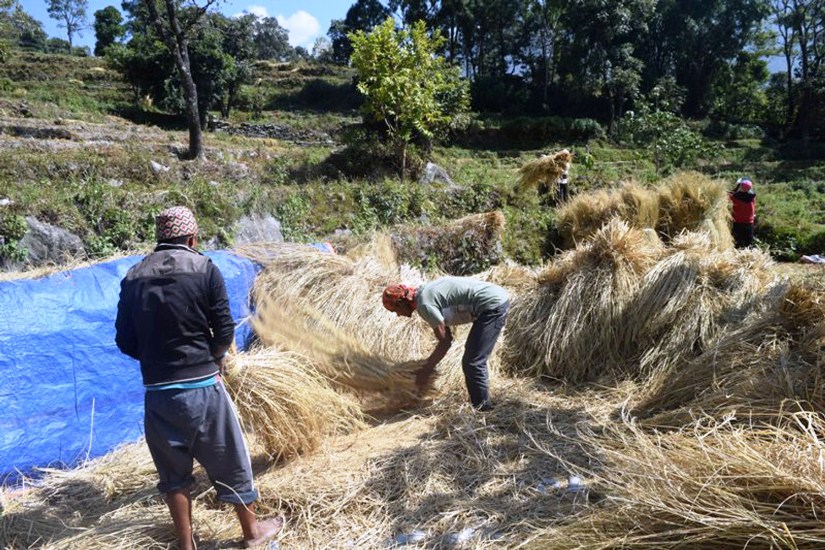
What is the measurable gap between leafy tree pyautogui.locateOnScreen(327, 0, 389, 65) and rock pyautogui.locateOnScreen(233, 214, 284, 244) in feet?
108

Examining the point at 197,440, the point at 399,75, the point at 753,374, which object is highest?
the point at 399,75

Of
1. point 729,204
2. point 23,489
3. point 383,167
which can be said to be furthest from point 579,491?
point 383,167

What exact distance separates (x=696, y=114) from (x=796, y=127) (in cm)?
477

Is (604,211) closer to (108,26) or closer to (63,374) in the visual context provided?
(63,374)

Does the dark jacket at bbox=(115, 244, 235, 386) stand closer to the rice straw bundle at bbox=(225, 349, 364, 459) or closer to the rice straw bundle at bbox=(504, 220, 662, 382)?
the rice straw bundle at bbox=(225, 349, 364, 459)

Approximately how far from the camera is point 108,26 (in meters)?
40.5

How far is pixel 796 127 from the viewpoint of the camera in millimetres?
27797

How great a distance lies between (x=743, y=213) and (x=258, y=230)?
21.5 feet

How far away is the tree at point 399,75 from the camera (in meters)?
12.1

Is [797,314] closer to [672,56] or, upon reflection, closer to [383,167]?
[383,167]

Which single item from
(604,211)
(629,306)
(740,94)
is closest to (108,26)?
(740,94)

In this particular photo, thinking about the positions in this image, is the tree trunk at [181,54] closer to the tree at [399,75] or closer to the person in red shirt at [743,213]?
the tree at [399,75]

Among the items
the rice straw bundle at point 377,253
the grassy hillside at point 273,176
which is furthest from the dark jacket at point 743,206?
the rice straw bundle at point 377,253

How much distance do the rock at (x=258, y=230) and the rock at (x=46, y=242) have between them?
1.76 m
